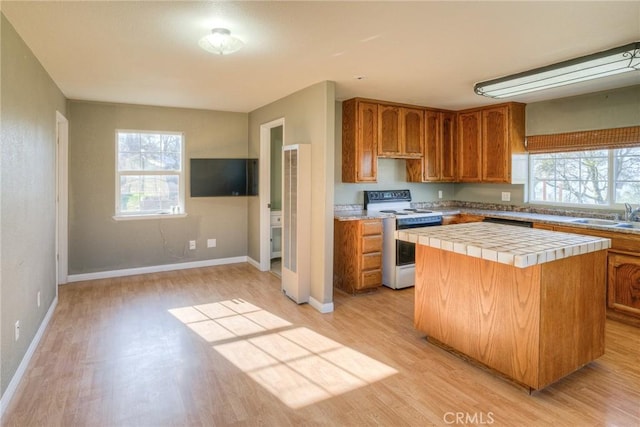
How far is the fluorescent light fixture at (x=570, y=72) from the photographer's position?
9.20 ft

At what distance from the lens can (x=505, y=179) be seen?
4.91m

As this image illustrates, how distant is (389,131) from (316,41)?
2403 mm

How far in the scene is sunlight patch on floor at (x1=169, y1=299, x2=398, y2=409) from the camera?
2469mm

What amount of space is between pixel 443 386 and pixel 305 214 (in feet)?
7.07

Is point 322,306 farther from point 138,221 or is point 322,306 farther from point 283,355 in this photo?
point 138,221

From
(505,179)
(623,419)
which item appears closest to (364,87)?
(505,179)

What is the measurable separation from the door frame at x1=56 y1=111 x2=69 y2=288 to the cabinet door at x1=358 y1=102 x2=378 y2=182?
3525 mm

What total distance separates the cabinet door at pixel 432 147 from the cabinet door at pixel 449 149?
104mm

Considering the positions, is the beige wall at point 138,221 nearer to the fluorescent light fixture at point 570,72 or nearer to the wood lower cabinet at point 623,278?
the fluorescent light fixture at point 570,72

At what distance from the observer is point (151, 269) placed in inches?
210

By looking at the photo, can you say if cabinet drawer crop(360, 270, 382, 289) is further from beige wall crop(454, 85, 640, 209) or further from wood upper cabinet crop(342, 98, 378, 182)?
beige wall crop(454, 85, 640, 209)

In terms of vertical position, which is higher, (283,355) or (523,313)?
(523,313)

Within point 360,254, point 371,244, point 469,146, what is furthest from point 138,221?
point 469,146

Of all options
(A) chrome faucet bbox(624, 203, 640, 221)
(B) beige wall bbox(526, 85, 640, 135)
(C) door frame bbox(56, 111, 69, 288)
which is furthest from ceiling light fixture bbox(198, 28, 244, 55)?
(A) chrome faucet bbox(624, 203, 640, 221)
